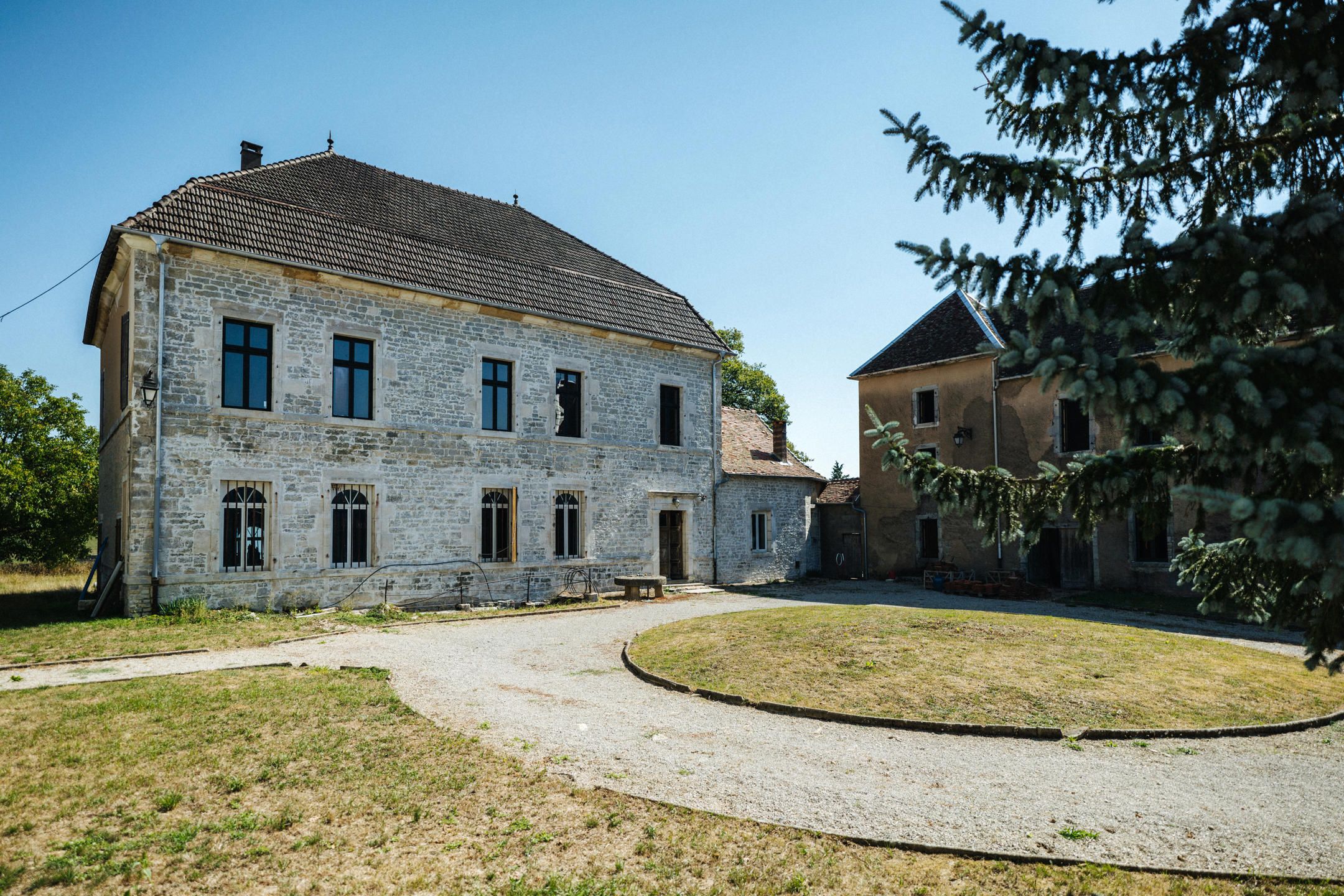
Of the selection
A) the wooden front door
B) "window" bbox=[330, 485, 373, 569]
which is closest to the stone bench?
the wooden front door

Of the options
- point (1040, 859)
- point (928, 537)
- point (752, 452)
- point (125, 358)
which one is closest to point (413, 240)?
point (125, 358)

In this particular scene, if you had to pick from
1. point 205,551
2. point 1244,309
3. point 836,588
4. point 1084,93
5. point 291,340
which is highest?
point 291,340

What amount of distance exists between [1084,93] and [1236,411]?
202 centimetres

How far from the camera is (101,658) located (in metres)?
9.79

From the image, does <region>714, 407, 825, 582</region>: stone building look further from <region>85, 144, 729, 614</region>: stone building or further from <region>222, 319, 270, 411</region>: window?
<region>222, 319, 270, 411</region>: window

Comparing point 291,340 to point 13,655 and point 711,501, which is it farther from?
point 711,501

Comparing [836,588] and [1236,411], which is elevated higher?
[1236,411]

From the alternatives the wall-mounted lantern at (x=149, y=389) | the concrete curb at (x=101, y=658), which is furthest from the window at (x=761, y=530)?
the concrete curb at (x=101, y=658)

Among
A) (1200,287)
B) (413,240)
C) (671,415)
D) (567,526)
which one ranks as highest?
(413,240)

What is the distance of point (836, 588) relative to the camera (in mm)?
22203

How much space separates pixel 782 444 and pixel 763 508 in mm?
3240

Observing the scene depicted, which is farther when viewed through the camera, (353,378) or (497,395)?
(497,395)

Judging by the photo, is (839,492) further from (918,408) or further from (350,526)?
(350,526)

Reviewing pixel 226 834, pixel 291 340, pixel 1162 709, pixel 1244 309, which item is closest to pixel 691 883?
pixel 226 834
